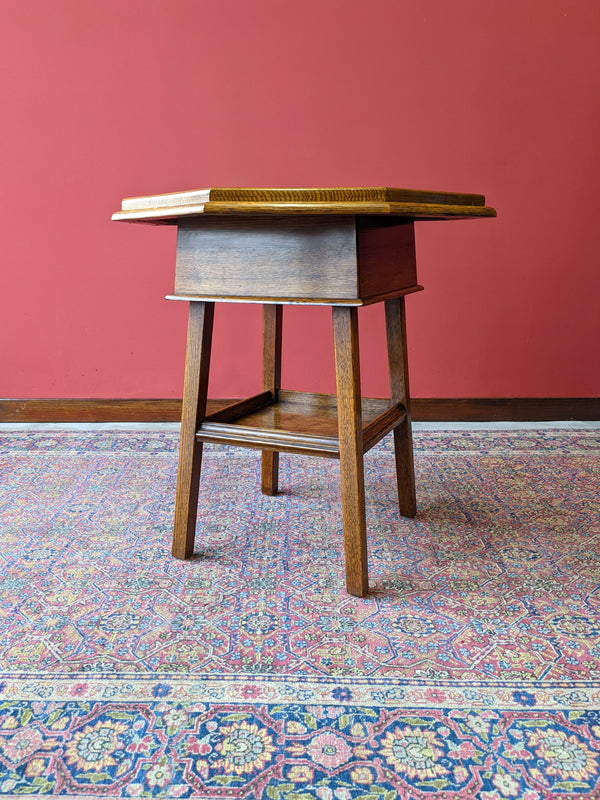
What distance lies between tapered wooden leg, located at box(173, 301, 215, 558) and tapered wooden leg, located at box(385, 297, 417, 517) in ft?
2.21

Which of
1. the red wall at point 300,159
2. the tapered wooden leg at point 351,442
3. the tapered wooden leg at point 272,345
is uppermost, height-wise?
the red wall at point 300,159

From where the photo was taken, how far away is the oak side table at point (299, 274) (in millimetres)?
1650

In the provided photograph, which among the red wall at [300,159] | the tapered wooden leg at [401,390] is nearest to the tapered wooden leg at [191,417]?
the tapered wooden leg at [401,390]

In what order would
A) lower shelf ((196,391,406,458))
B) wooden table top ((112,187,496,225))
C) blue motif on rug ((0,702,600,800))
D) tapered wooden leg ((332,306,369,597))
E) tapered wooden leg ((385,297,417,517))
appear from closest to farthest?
blue motif on rug ((0,702,600,800)), wooden table top ((112,187,496,225)), tapered wooden leg ((332,306,369,597)), lower shelf ((196,391,406,458)), tapered wooden leg ((385,297,417,517))

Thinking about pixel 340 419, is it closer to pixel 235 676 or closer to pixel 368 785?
pixel 235 676

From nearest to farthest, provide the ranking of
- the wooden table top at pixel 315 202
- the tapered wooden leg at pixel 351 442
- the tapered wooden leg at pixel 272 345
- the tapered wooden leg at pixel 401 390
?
1. the wooden table top at pixel 315 202
2. the tapered wooden leg at pixel 351 442
3. the tapered wooden leg at pixel 401 390
4. the tapered wooden leg at pixel 272 345

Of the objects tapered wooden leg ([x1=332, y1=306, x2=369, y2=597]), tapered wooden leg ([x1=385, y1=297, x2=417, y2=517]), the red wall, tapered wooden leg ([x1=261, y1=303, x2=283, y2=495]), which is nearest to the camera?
tapered wooden leg ([x1=332, y1=306, x2=369, y2=597])

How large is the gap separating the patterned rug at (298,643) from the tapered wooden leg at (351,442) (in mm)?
111

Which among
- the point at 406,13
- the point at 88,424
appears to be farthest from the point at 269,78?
the point at 88,424

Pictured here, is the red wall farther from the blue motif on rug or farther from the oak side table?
the blue motif on rug

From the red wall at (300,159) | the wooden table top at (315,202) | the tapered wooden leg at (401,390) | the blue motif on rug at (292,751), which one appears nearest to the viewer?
the blue motif on rug at (292,751)

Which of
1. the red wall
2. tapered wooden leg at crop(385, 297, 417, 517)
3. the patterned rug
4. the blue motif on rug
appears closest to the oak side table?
tapered wooden leg at crop(385, 297, 417, 517)

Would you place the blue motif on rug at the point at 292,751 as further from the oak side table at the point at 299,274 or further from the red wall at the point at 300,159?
the red wall at the point at 300,159

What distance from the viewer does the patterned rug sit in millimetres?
1277
